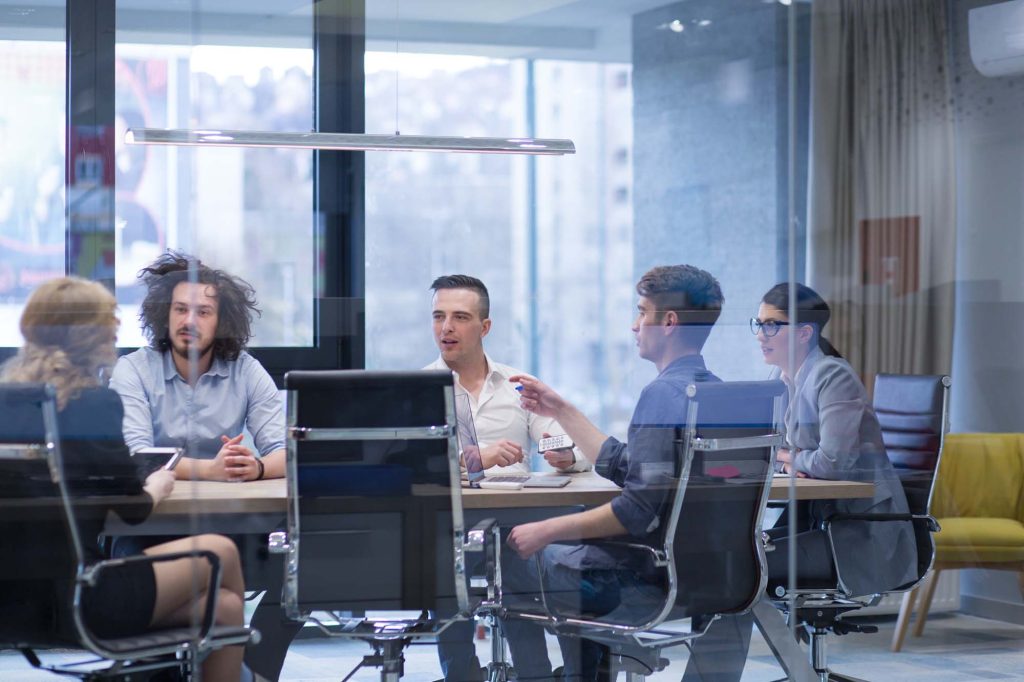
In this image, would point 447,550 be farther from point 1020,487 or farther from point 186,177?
point 1020,487

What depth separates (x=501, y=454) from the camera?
4.12 m

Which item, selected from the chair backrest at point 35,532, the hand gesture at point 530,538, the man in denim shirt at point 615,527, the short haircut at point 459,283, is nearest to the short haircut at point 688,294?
the man in denim shirt at point 615,527

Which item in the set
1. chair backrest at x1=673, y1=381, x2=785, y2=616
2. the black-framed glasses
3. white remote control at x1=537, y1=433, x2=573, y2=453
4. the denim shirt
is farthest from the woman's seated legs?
the black-framed glasses

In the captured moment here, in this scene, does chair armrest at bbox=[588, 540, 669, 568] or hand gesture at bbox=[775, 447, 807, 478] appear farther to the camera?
hand gesture at bbox=[775, 447, 807, 478]

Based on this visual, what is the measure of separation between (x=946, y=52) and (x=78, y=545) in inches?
136

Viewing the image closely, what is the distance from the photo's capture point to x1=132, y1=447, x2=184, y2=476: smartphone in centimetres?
369

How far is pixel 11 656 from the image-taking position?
11.4ft

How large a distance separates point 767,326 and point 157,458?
7.05 ft

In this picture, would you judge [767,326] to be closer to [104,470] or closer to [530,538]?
[530,538]

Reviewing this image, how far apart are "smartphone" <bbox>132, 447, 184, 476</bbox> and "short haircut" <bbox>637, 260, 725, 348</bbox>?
1.67 meters

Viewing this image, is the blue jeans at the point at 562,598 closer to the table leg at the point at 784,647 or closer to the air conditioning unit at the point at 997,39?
the table leg at the point at 784,647

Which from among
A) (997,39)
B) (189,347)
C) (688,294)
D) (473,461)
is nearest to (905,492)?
(688,294)

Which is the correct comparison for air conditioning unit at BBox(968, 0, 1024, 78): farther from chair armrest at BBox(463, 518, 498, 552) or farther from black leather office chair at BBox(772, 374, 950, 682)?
chair armrest at BBox(463, 518, 498, 552)

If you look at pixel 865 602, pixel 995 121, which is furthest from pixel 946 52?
pixel 865 602
